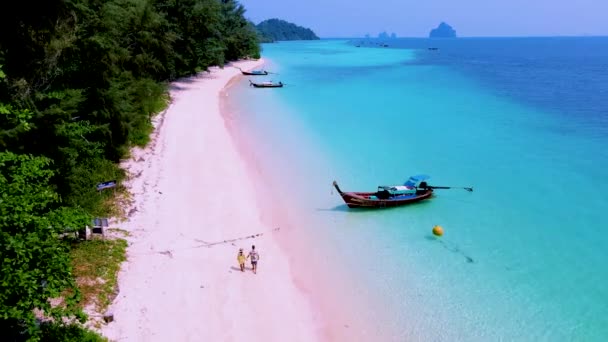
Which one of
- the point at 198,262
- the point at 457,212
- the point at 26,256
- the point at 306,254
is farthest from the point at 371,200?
the point at 26,256

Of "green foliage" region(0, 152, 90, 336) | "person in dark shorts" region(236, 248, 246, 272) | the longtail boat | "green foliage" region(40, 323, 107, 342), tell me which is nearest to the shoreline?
"person in dark shorts" region(236, 248, 246, 272)

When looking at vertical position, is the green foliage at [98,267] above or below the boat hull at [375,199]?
above

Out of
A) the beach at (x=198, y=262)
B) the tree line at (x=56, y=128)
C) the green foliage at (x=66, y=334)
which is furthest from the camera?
the beach at (x=198, y=262)

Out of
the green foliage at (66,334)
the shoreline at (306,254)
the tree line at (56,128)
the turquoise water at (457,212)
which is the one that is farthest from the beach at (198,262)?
the turquoise water at (457,212)

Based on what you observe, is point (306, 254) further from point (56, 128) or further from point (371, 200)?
point (56, 128)

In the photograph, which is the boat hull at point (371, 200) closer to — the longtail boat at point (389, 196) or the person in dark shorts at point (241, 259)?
the longtail boat at point (389, 196)

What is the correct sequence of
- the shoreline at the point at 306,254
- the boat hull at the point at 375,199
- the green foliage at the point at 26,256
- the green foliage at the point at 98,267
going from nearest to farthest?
the green foliage at the point at 26,256 → the green foliage at the point at 98,267 → the shoreline at the point at 306,254 → the boat hull at the point at 375,199

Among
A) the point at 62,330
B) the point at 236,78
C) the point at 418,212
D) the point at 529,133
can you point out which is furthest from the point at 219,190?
the point at 236,78
